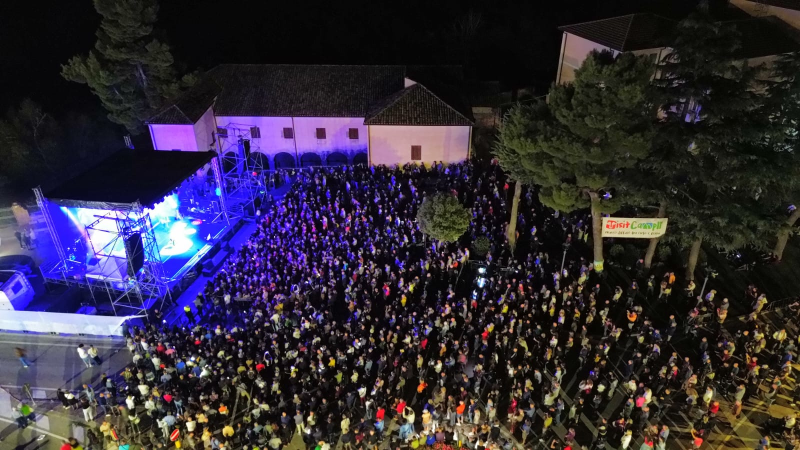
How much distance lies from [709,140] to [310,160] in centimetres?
2191

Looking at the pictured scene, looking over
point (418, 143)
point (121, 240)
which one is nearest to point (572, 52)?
point (418, 143)

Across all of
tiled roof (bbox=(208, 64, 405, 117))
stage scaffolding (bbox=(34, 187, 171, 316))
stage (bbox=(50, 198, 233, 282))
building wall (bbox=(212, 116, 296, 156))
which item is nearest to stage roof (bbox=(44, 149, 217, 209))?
stage scaffolding (bbox=(34, 187, 171, 316))

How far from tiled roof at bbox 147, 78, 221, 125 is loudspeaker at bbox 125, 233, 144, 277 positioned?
9728 mm

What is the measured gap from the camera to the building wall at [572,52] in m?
27.7

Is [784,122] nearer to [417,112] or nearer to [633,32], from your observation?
[633,32]

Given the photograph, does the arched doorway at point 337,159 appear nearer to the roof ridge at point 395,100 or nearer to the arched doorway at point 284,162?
the arched doorway at point 284,162

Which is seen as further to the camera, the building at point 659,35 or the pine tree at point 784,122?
the building at point 659,35

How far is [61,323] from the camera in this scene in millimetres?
19547

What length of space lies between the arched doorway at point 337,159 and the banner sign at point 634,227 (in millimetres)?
17357

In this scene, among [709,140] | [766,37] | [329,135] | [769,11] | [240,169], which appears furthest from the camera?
[329,135]

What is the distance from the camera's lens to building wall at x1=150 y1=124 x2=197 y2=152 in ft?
94.3

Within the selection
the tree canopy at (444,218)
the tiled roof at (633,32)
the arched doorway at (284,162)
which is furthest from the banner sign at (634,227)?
the arched doorway at (284,162)

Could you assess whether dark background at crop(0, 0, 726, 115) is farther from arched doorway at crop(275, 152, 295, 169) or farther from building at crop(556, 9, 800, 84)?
arched doorway at crop(275, 152, 295, 169)

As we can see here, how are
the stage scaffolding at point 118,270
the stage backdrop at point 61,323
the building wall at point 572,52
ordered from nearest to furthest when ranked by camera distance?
the stage backdrop at point 61,323 → the stage scaffolding at point 118,270 → the building wall at point 572,52
